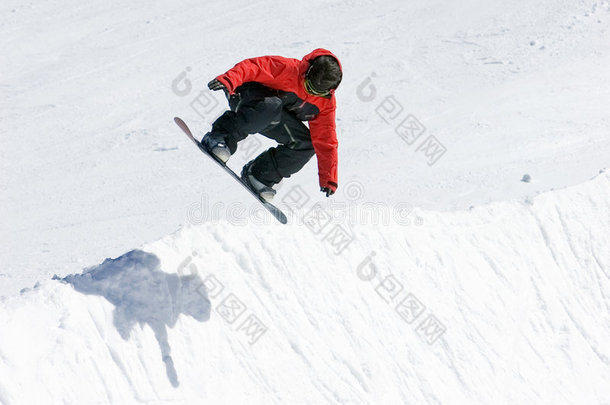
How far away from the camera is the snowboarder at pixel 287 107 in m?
4.74

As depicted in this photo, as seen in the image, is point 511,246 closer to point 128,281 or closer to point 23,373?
point 128,281

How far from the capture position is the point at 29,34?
13.1 m

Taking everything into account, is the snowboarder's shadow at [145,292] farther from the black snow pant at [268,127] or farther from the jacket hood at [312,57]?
the jacket hood at [312,57]

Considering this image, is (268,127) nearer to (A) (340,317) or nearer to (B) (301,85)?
(B) (301,85)

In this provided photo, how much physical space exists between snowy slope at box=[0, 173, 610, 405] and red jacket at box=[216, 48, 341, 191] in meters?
0.63

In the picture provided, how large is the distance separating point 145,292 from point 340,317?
4.96 ft

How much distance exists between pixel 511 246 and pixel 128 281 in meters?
3.69

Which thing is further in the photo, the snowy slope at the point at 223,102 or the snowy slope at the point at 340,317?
the snowy slope at the point at 223,102

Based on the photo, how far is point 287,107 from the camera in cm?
509

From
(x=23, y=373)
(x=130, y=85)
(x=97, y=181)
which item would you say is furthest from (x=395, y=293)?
(x=130, y=85)

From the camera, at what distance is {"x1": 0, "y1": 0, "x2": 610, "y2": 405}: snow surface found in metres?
4.31

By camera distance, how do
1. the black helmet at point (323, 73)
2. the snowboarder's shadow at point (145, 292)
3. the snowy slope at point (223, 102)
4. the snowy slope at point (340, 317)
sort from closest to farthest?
the snowy slope at point (340, 317)
the snowboarder's shadow at point (145, 292)
the black helmet at point (323, 73)
the snowy slope at point (223, 102)

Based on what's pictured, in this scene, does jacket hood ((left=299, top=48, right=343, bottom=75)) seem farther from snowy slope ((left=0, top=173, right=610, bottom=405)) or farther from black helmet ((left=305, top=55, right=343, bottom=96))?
snowy slope ((left=0, top=173, right=610, bottom=405))

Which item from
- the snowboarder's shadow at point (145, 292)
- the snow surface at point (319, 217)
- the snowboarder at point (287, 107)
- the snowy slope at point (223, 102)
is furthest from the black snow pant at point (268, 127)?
the snowy slope at point (223, 102)
